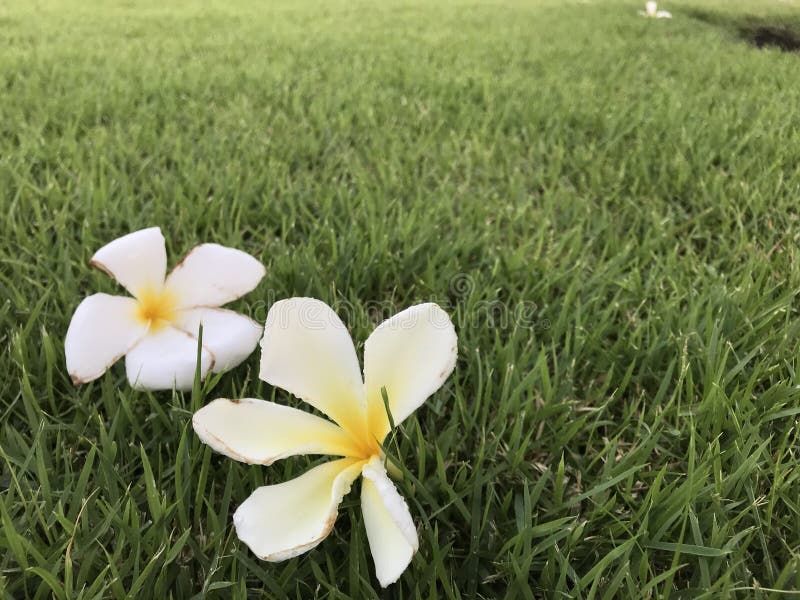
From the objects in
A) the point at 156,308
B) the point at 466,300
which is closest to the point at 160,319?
the point at 156,308

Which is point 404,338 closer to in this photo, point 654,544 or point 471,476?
point 471,476

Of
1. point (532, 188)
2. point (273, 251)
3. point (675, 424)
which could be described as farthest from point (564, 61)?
point (675, 424)

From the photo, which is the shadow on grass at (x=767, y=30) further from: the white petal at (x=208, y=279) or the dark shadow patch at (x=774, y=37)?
the white petal at (x=208, y=279)

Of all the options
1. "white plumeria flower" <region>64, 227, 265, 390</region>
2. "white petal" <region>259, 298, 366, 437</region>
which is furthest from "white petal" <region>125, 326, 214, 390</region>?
"white petal" <region>259, 298, 366, 437</region>

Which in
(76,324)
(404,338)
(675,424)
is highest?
(404,338)

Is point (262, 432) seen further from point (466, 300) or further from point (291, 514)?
point (466, 300)

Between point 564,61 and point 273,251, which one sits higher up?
point 564,61

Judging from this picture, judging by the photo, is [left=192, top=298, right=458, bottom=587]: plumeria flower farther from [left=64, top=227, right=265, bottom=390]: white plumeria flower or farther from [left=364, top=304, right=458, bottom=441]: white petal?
[left=64, top=227, right=265, bottom=390]: white plumeria flower
